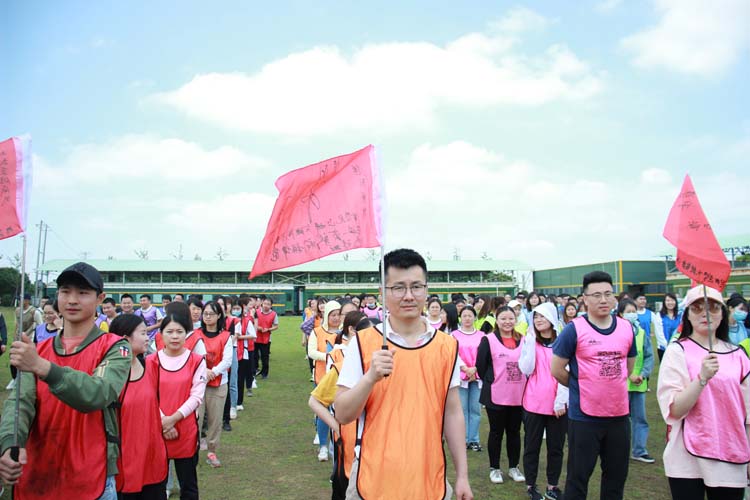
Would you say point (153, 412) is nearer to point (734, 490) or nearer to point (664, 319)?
point (734, 490)

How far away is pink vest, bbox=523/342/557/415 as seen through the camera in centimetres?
574

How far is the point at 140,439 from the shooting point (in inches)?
154

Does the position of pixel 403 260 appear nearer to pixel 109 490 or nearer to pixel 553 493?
pixel 109 490

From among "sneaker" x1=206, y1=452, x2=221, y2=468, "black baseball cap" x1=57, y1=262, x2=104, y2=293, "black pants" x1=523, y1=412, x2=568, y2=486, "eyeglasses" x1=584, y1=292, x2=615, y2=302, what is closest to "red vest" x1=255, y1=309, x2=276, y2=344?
"sneaker" x1=206, y1=452, x2=221, y2=468

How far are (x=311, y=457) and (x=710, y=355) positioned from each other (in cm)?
548

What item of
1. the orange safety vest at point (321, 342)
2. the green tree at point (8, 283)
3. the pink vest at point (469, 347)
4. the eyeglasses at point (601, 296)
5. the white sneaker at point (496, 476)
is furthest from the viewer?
the green tree at point (8, 283)

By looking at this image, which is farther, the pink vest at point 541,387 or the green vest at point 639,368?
the green vest at point 639,368

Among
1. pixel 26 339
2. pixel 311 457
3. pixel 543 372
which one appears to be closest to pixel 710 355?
pixel 543 372

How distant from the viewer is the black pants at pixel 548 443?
571 centimetres

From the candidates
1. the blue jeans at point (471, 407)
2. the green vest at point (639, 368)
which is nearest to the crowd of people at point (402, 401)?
the blue jeans at point (471, 407)

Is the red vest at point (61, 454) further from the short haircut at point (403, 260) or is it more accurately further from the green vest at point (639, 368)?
the green vest at point (639, 368)

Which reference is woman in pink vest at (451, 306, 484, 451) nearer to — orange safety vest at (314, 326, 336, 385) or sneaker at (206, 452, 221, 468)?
orange safety vest at (314, 326, 336, 385)

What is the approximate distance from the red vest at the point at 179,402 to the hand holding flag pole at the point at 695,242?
4.20m

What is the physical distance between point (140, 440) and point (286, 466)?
3.46 meters
